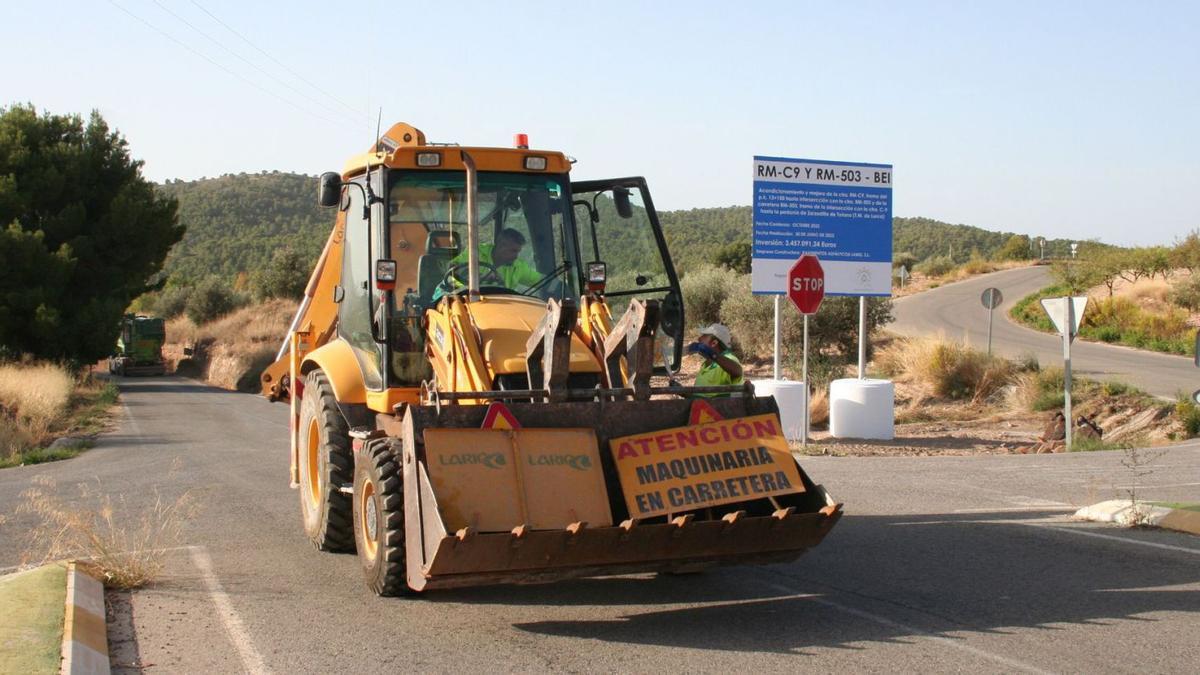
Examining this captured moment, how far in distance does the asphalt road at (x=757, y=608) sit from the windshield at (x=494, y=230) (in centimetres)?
219

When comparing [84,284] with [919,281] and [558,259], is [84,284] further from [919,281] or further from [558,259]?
[919,281]

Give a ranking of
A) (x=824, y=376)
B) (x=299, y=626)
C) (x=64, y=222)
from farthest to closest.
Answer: (x=64, y=222)
(x=824, y=376)
(x=299, y=626)

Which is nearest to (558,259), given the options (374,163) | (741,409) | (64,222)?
(374,163)

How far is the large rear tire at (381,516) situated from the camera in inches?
276

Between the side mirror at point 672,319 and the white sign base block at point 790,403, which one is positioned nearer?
the side mirror at point 672,319

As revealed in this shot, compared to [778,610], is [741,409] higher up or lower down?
higher up

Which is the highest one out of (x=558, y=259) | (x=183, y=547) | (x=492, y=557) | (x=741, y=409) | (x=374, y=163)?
(x=374, y=163)

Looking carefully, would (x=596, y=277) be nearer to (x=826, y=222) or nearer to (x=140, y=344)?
(x=826, y=222)

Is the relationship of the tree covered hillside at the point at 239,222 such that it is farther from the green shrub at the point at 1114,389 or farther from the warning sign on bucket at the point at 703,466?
the warning sign on bucket at the point at 703,466

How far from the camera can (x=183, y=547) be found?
9617mm

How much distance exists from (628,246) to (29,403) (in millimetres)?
22081

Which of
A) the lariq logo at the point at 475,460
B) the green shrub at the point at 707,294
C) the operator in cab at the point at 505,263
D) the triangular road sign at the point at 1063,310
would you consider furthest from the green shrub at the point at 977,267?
the lariq logo at the point at 475,460

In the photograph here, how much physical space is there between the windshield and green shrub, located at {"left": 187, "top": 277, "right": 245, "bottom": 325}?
59.3 metres

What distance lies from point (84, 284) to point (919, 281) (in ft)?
Result: 168
